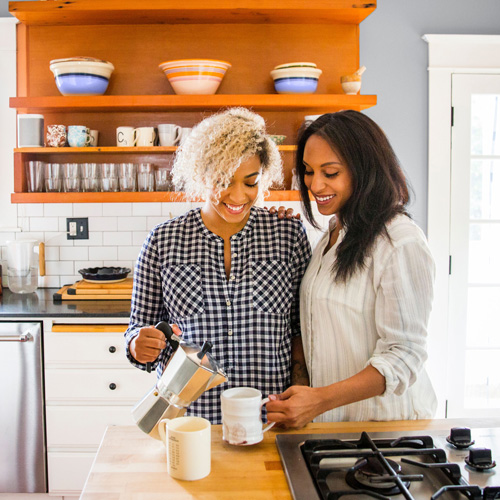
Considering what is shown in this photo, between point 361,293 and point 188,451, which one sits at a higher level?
point 361,293

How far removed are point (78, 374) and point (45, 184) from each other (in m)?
1.11

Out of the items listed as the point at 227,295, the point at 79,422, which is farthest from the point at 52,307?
A: the point at 227,295

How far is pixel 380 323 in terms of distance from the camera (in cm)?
146

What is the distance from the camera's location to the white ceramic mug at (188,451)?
3.76 feet

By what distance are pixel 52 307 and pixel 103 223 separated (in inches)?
28.4

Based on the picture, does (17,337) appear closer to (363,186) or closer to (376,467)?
(363,186)

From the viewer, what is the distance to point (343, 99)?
10.4ft

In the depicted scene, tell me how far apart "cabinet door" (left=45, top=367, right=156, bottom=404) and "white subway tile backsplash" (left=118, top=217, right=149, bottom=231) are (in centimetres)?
→ 97

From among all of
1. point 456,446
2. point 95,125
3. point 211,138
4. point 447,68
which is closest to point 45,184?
point 95,125

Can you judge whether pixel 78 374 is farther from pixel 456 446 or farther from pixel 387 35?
pixel 387 35

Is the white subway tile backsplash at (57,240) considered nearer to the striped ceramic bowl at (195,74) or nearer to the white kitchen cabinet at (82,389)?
the white kitchen cabinet at (82,389)

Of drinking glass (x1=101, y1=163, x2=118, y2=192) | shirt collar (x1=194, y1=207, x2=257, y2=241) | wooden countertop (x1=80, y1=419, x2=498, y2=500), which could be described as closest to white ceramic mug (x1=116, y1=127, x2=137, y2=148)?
drinking glass (x1=101, y1=163, x2=118, y2=192)

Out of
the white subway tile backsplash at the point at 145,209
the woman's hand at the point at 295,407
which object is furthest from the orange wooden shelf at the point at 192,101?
the woman's hand at the point at 295,407

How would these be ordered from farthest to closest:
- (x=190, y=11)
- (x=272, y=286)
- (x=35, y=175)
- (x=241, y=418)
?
(x=35, y=175) → (x=190, y=11) → (x=272, y=286) → (x=241, y=418)
